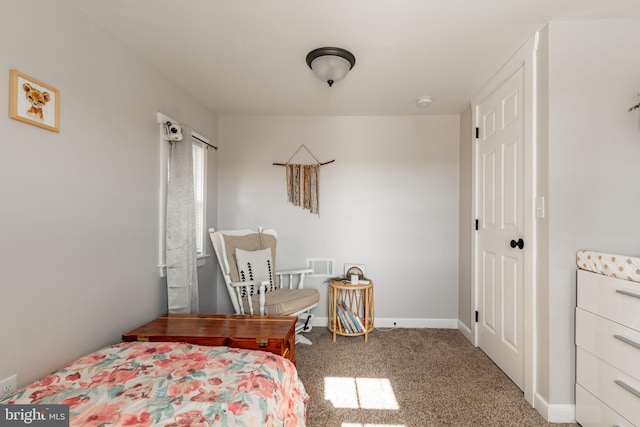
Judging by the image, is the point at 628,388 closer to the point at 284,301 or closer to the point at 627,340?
the point at 627,340

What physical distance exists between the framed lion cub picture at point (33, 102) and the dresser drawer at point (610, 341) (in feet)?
9.65

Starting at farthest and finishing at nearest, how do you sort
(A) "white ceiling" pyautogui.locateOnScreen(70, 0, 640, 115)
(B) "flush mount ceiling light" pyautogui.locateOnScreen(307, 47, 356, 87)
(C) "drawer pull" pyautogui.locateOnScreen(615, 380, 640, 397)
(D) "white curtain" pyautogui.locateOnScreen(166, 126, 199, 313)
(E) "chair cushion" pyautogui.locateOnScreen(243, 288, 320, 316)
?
(E) "chair cushion" pyautogui.locateOnScreen(243, 288, 320, 316)
(D) "white curtain" pyautogui.locateOnScreen(166, 126, 199, 313)
(B) "flush mount ceiling light" pyautogui.locateOnScreen(307, 47, 356, 87)
(A) "white ceiling" pyautogui.locateOnScreen(70, 0, 640, 115)
(C) "drawer pull" pyautogui.locateOnScreen(615, 380, 640, 397)

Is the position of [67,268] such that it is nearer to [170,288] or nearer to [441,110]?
[170,288]

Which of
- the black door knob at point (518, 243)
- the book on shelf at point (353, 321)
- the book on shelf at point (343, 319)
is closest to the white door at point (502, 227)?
the black door knob at point (518, 243)

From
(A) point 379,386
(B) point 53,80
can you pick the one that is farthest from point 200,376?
(B) point 53,80

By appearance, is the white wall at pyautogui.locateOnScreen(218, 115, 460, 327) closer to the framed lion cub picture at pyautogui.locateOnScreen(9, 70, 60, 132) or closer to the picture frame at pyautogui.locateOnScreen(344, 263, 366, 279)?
the picture frame at pyautogui.locateOnScreen(344, 263, 366, 279)

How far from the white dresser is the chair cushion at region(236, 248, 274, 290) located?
2365 mm

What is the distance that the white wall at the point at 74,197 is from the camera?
4.28 ft

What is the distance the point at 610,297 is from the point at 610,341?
22 cm

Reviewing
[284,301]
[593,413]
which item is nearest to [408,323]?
[284,301]

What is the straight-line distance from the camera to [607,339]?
5.07 feet

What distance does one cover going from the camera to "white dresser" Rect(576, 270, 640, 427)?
4.66 feet

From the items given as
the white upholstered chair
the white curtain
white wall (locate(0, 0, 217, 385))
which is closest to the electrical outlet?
white wall (locate(0, 0, 217, 385))

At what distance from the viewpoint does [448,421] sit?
1.77 meters
